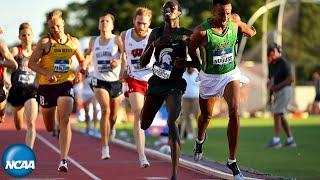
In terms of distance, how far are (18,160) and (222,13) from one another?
3.19 m

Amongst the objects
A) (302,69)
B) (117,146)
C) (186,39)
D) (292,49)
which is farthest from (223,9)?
(302,69)

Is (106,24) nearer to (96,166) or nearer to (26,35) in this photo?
(26,35)

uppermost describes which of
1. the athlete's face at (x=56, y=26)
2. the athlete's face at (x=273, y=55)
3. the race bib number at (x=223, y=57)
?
the athlete's face at (x=56, y=26)

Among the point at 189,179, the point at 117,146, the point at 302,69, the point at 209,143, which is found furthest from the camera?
the point at 302,69

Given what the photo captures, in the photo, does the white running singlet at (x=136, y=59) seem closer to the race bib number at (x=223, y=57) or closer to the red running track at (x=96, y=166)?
the red running track at (x=96, y=166)

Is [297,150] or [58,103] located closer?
[58,103]

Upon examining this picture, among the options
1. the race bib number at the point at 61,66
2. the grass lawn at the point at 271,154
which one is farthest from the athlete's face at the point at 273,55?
the race bib number at the point at 61,66

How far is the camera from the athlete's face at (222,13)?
11148mm

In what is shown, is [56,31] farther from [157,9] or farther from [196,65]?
[157,9]

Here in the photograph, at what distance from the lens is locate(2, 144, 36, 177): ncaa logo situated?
1134 centimetres

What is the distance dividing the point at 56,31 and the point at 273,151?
23.2ft

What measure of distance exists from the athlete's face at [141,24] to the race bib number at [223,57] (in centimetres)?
285

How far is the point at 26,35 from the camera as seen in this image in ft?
48.5

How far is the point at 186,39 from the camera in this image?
1157cm
